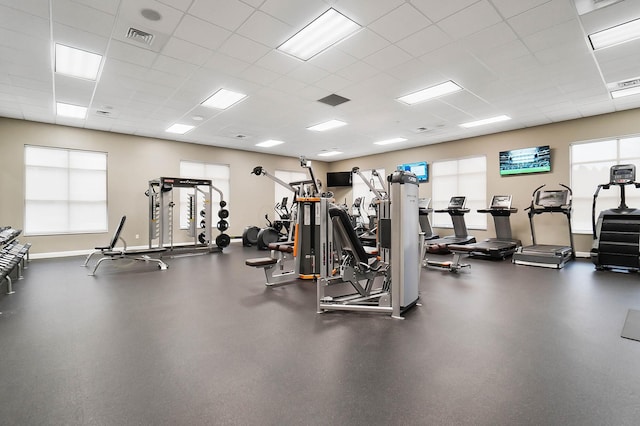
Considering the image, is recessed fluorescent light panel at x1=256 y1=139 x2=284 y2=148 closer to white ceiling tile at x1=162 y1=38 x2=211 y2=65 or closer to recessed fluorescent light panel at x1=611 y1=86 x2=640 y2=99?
white ceiling tile at x1=162 y1=38 x2=211 y2=65

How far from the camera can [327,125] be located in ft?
24.8

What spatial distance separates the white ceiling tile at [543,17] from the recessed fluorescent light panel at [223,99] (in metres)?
4.23

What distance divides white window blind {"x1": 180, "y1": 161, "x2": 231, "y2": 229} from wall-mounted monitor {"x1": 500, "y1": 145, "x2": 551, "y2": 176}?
8.21 metres

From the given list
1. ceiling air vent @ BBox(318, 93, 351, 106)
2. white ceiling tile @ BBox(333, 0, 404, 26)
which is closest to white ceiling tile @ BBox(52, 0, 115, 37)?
white ceiling tile @ BBox(333, 0, 404, 26)

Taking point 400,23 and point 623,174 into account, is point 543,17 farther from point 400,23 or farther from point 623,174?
point 623,174

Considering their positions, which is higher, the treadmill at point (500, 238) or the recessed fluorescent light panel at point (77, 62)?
the recessed fluorescent light panel at point (77, 62)

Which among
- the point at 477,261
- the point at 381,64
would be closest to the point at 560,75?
the point at 381,64

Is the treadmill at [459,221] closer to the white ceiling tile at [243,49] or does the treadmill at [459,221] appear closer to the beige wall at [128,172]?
the white ceiling tile at [243,49]

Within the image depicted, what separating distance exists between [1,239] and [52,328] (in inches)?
111

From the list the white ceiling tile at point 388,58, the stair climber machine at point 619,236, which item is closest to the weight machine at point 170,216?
the white ceiling tile at point 388,58

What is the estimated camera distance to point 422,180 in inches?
389

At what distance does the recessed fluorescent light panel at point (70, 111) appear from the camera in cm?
616

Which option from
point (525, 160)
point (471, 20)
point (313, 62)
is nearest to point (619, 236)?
point (525, 160)

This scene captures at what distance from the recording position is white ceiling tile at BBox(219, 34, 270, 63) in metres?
3.75
